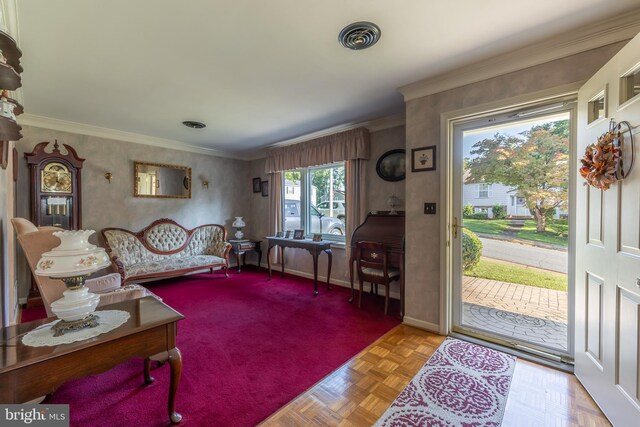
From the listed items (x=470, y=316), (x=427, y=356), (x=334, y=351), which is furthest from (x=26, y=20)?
(x=470, y=316)

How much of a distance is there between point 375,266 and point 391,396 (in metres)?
1.48

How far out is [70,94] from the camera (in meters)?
2.80

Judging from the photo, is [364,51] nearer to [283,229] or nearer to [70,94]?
Result: [70,94]

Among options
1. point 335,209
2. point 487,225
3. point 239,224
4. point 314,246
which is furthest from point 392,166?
point 239,224

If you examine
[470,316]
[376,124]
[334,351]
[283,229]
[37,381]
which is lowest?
[334,351]

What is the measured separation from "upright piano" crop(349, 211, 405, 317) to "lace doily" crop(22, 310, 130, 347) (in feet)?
7.91

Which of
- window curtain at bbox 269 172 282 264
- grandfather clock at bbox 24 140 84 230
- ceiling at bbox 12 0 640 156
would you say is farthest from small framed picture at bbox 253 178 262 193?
grandfather clock at bbox 24 140 84 230

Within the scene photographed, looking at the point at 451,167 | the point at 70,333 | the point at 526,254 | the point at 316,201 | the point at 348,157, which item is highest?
the point at 348,157

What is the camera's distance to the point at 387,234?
3.19 meters

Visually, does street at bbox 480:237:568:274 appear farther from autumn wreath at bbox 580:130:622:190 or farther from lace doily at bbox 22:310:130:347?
lace doily at bbox 22:310:130:347

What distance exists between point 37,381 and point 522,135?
3.37 meters

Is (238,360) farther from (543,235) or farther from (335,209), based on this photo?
(335,209)

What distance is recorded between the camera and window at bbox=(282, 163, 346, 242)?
4.42 metres

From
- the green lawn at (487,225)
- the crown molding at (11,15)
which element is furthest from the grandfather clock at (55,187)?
the green lawn at (487,225)
